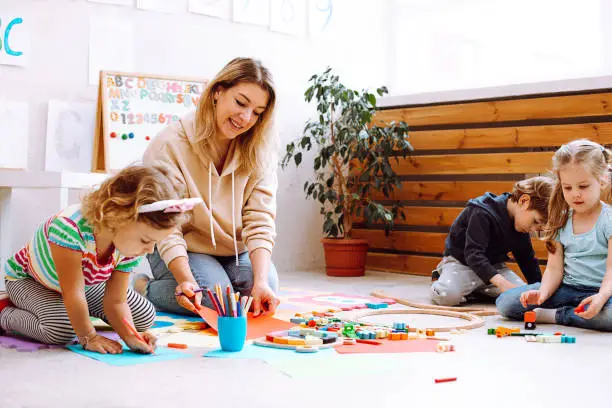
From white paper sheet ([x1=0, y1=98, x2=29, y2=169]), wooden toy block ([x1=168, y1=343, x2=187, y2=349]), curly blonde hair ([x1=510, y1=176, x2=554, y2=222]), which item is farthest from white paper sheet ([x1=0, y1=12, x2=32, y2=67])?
curly blonde hair ([x1=510, y1=176, x2=554, y2=222])

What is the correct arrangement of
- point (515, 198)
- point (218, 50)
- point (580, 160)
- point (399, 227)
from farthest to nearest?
point (399, 227), point (218, 50), point (515, 198), point (580, 160)

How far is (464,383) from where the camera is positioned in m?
1.52

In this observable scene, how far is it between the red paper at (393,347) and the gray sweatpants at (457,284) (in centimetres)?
78

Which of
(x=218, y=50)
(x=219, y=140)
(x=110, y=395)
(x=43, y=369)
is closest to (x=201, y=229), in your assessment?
(x=219, y=140)

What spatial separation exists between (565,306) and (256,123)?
1115 millimetres

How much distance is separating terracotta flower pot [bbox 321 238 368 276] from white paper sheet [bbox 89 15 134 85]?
1.34 m

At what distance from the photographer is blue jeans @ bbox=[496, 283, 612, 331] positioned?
2.15 meters

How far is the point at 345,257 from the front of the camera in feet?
12.3

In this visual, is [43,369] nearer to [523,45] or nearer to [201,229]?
[201,229]

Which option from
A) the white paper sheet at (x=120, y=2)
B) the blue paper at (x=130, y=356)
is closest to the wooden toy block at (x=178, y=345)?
the blue paper at (x=130, y=356)

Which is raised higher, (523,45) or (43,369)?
(523,45)

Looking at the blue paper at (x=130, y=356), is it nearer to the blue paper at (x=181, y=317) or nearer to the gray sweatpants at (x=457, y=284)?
the blue paper at (x=181, y=317)

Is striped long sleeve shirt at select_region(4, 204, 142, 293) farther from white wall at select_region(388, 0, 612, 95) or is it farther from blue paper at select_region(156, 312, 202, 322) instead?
white wall at select_region(388, 0, 612, 95)

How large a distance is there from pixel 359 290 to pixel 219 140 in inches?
45.0
